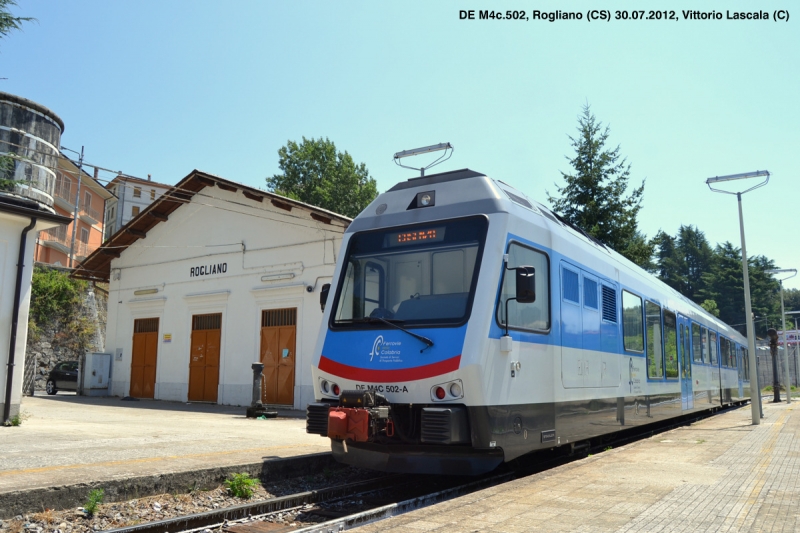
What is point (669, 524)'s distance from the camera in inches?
197

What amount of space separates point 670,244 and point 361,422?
94518 millimetres

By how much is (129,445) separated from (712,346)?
53.8 ft

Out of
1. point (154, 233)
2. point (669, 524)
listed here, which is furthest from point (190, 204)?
point (669, 524)

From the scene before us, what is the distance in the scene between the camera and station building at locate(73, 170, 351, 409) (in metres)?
19.3

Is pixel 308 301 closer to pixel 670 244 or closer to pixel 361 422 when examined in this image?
pixel 361 422

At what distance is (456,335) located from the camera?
266 inches

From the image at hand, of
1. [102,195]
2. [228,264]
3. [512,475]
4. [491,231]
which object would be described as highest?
[102,195]

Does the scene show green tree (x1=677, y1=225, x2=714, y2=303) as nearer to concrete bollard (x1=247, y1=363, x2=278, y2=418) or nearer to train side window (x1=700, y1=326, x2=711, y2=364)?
train side window (x1=700, y1=326, x2=711, y2=364)

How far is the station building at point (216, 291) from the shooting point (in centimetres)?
1927

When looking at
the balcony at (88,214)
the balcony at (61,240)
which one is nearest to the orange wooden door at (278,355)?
the balcony at (61,240)

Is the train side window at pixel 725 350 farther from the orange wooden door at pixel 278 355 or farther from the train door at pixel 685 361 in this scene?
the orange wooden door at pixel 278 355

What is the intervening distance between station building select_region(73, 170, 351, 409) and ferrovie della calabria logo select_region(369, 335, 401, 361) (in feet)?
36.8

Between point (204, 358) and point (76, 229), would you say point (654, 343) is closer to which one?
point (204, 358)

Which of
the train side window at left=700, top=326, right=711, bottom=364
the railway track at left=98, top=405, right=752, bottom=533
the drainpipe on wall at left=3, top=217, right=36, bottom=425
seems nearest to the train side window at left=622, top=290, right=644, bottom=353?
the railway track at left=98, top=405, right=752, bottom=533
